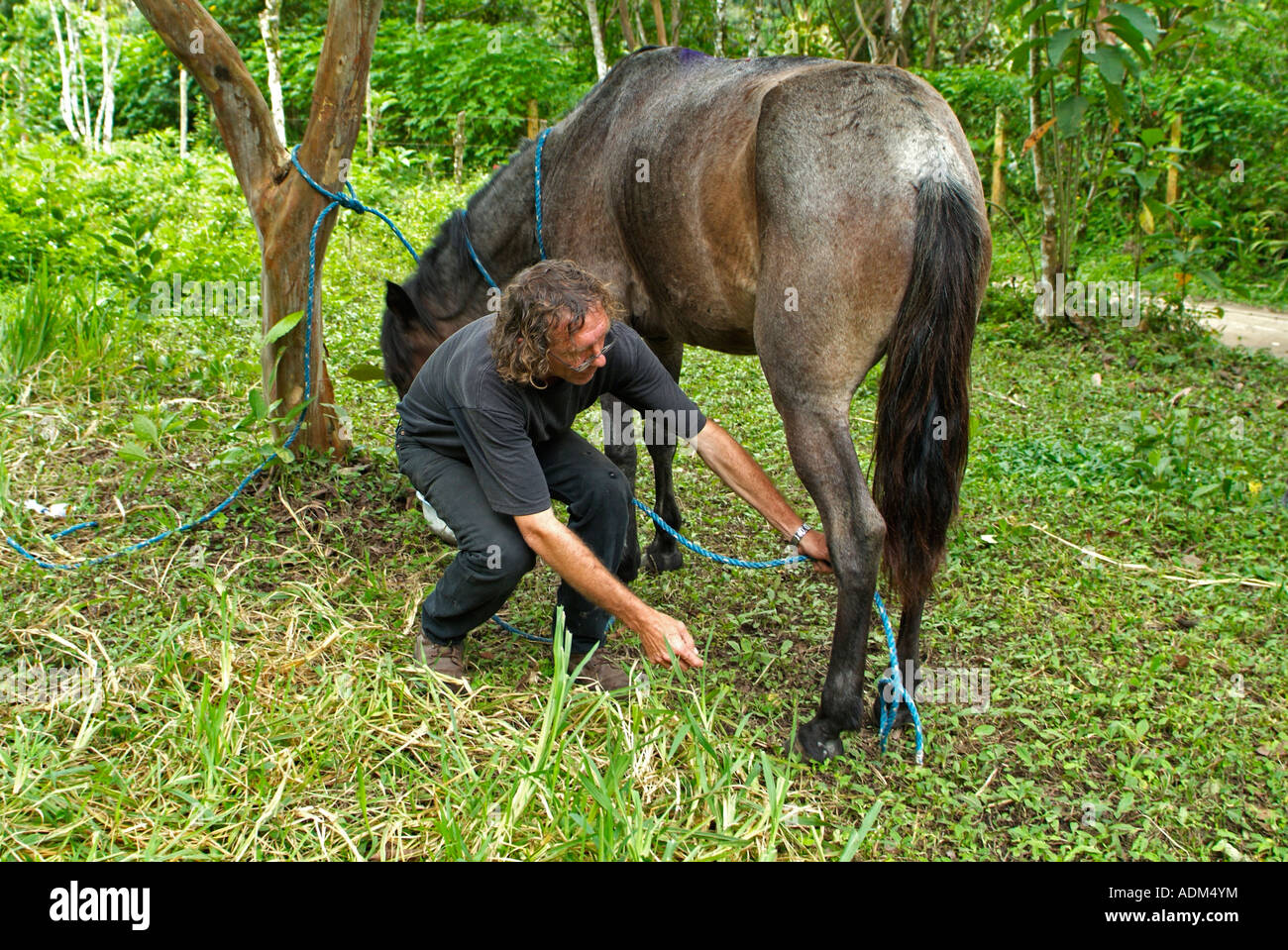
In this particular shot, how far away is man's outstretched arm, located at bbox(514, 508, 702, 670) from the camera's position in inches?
103

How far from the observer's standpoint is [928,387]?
2807mm

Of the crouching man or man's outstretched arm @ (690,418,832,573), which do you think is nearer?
the crouching man

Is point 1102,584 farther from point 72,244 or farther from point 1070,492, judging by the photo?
point 72,244

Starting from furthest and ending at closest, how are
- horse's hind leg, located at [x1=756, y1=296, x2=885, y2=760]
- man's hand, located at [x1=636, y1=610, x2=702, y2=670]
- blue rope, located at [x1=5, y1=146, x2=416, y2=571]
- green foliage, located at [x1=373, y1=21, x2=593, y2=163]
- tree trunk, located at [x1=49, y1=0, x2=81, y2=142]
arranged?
green foliage, located at [x1=373, y1=21, x2=593, y2=163]
tree trunk, located at [x1=49, y1=0, x2=81, y2=142]
blue rope, located at [x1=5, y1=146, x2=416, y2=571]
horse's hind leg, located at [x1=756, y1=296, x2=885, y2=760]
man's hand, located at [x1=636, y1=610, x2=702, y2=670]

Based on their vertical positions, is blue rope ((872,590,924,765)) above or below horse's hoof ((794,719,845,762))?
above

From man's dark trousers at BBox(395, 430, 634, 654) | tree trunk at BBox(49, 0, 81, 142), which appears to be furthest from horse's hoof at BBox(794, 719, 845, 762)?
tree trunk at BBox(49, 0, 81, 142)

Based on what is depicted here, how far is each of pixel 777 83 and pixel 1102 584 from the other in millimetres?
2410

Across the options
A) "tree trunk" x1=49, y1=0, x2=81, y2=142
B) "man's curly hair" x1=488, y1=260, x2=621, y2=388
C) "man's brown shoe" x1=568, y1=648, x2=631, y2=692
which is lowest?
"man's brown shoe" x1=568, y1=648, x2=631, y2=692

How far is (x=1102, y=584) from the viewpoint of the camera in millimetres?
3980

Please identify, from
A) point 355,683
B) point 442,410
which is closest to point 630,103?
point 442,410

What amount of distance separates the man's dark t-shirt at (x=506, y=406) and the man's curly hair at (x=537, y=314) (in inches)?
3.5

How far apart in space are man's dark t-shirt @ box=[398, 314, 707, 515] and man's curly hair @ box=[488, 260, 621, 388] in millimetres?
89

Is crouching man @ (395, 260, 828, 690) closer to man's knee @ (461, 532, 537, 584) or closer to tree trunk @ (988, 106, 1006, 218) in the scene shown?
man's knee @ (461, 532, 537, 584)

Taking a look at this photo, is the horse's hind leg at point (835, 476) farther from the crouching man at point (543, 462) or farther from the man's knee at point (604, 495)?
the man's knee at point (604, 495)
